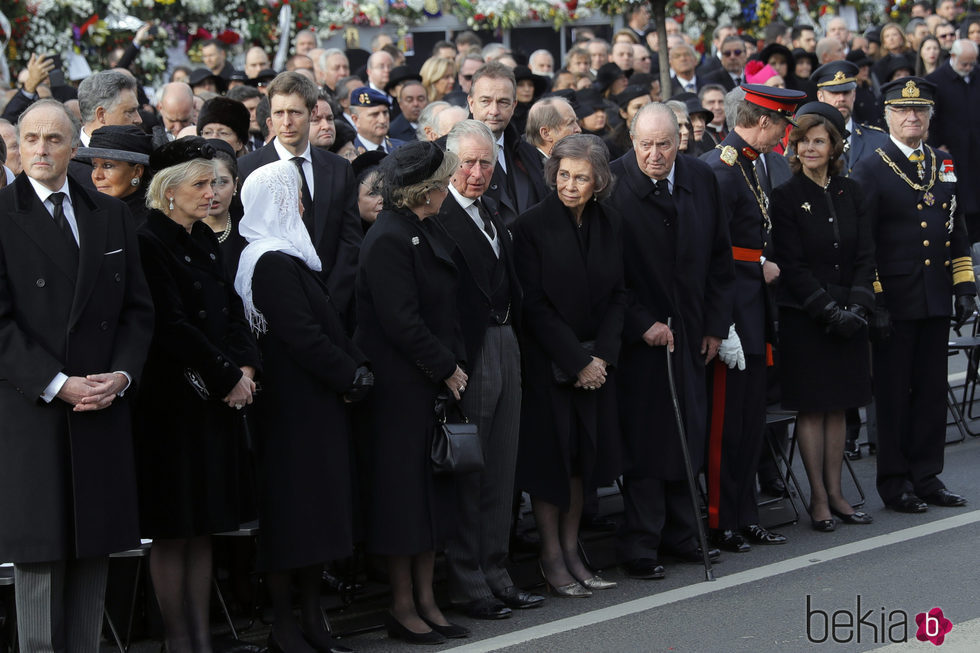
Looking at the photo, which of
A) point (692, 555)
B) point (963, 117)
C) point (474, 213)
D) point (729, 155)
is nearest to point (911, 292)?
point (729, 155)

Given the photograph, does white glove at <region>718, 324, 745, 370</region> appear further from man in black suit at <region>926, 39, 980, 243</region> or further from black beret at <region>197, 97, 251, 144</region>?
man in black suit at <region>926, 39, 980, 243</region>

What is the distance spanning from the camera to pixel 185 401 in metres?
5.59

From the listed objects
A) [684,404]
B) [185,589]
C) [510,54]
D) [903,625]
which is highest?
[510,54]

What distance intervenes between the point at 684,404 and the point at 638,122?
1480 millimetres

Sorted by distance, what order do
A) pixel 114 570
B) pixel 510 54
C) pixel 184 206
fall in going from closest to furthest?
pixel 184 206 < pixel 114 570 < pixel 510 54

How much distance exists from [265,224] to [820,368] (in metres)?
3.57

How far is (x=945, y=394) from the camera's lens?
8.48 metres

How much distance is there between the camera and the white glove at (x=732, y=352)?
750 centimetres

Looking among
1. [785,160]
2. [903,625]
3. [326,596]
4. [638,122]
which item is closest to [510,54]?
[785,160]

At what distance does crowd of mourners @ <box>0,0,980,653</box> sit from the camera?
5.36 meters

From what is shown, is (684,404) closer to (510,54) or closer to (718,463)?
(718,463)

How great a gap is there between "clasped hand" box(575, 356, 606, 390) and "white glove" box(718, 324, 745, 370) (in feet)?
3.18

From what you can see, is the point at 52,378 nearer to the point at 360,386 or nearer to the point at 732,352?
the point at 360,386

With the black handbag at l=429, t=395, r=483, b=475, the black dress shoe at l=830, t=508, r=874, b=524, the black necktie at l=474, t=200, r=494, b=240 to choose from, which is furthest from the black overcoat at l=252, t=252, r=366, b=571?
the black dress shoe at l=830, t=508, r=874, b=524
